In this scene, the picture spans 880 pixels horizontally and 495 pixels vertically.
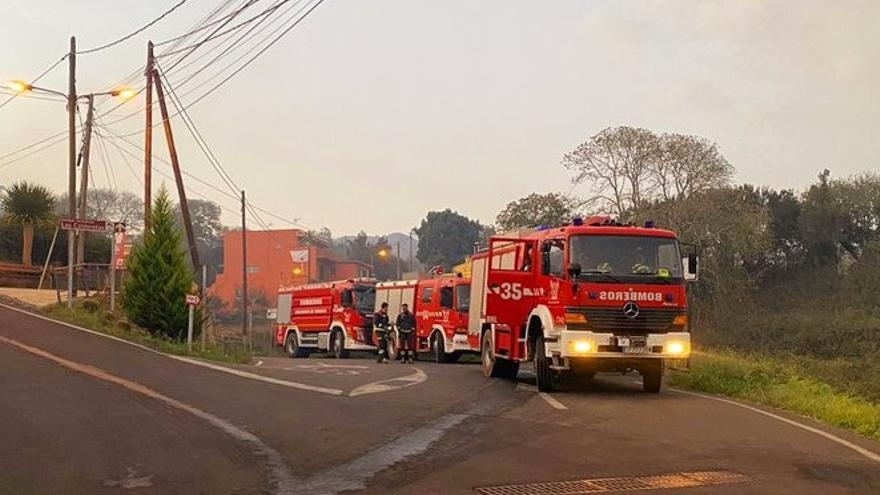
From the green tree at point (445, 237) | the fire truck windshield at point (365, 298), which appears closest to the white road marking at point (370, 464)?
the fire truck windshield at point (365, 298)

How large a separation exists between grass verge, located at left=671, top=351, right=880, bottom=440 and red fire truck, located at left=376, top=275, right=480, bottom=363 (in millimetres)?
8115

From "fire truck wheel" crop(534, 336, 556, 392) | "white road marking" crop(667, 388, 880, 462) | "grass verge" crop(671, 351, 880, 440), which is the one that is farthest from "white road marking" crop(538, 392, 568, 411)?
"grass verge" crop(671, 351, 880, 440)

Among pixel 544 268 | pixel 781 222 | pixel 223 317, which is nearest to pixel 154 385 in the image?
pixel 544 268

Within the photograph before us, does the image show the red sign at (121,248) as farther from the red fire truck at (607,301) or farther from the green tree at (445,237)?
the green tree at (445,237)

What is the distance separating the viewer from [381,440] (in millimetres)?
9875

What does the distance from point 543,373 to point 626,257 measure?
2392 millimetres

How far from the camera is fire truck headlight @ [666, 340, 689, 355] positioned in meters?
14.7

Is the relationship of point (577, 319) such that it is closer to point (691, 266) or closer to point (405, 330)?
point (691, 266)

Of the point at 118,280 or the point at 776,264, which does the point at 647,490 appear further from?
the point at 776,264

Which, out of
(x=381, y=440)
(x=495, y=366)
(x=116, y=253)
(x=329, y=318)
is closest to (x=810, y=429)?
(x=381, y=440)

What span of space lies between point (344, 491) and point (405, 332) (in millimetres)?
19439

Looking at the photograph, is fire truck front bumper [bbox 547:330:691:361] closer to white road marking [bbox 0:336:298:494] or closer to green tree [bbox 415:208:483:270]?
white road marking [bbox 0:336:298:494]

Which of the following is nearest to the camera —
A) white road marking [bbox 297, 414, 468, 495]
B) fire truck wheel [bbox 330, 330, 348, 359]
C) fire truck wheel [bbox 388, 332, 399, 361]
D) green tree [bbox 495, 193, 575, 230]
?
white road marking [bbox 297, 414, 468, 495]

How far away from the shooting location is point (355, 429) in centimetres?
1059
